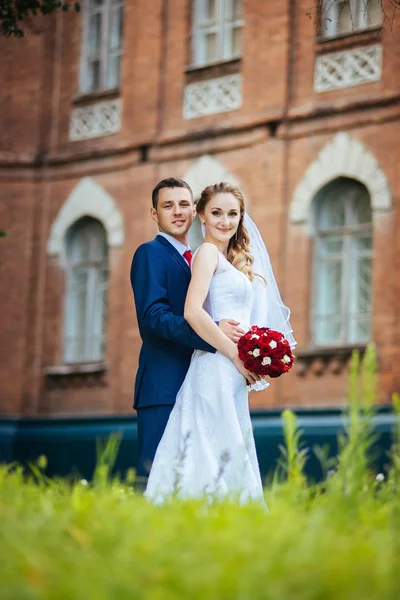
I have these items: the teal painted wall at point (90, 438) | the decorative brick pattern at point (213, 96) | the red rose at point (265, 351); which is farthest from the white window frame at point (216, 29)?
the red rose at point (265, 351)

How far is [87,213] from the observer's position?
68.1 ft

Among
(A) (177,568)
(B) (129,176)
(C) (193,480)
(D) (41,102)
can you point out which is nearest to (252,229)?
(C) (193,480)

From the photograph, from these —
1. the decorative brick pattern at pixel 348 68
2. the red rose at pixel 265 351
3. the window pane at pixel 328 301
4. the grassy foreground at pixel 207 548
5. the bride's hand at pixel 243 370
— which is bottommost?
the grassy foreground at pixel 207 548

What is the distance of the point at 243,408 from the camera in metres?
6.58

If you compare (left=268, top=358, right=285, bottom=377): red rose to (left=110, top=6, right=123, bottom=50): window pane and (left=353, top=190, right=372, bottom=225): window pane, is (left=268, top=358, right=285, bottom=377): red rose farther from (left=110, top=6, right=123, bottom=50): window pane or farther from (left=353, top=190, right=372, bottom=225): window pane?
Answer: (left=110, top=6, right=123, bottom=50): window pane

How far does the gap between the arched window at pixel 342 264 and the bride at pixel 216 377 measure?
10485 mm

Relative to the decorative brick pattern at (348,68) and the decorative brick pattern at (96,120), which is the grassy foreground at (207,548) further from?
the decorative brick pattern at (96,120)

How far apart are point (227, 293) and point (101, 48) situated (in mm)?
15176

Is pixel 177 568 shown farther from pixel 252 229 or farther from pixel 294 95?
pixel 294 95

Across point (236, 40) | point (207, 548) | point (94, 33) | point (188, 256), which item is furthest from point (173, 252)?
point (94, 33)

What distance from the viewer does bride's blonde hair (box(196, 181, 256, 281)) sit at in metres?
6.78

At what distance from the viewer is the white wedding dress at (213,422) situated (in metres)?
6.34

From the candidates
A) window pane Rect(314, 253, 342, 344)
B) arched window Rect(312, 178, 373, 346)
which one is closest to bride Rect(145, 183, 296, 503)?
arched window Rect(312, 178, 373, 346)

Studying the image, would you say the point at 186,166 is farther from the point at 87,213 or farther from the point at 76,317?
the point at 76,317
